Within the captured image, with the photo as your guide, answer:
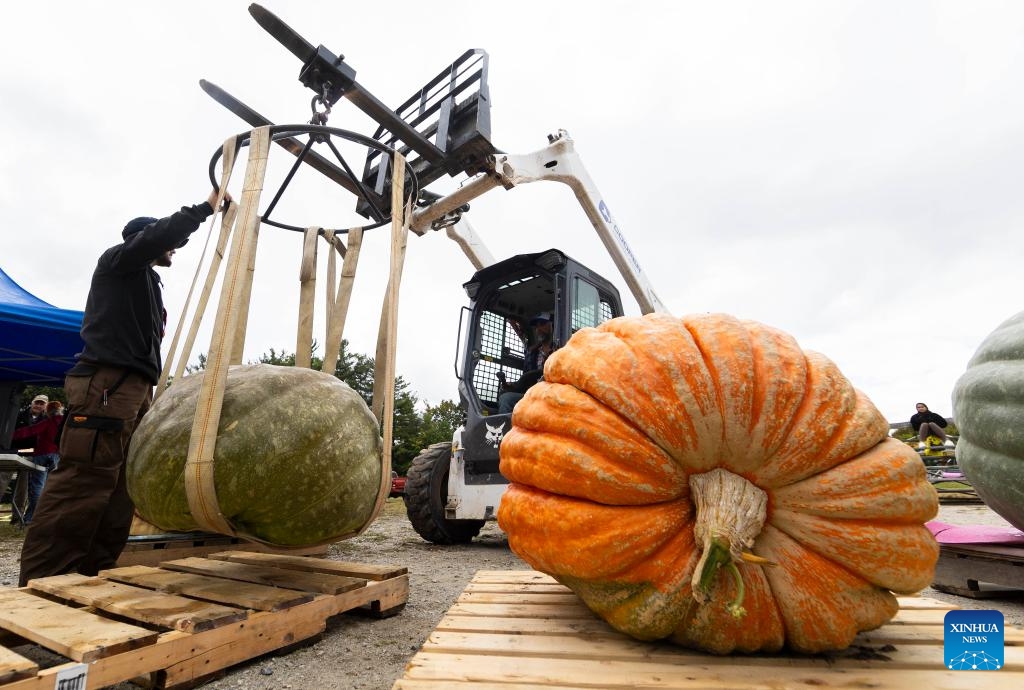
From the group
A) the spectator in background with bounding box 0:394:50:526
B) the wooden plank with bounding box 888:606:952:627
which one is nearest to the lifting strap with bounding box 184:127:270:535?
the wooden plank with bounding box 888:606:952:627

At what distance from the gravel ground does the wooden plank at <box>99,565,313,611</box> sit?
20cm

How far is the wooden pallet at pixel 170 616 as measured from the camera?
1548 mm

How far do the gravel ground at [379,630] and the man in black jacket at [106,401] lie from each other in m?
1.05

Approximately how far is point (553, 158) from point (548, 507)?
5325 mm

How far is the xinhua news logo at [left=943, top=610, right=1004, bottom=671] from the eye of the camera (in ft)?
4.41

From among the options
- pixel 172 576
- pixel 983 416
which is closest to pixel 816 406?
pixel 983 416

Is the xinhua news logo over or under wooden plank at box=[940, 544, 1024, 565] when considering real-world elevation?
under

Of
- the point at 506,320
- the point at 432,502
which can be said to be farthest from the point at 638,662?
the point at 506,320

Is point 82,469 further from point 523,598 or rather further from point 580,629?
point 580,629

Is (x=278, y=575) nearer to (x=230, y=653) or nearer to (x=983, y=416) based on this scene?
(x=230, y=653)

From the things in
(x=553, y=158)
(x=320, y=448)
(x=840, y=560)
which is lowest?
(x=840, y=560)

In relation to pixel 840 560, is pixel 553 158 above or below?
above

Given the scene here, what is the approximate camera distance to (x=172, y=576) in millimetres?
2516

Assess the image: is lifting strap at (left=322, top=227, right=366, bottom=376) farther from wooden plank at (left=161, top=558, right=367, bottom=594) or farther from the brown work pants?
the brown work pants
